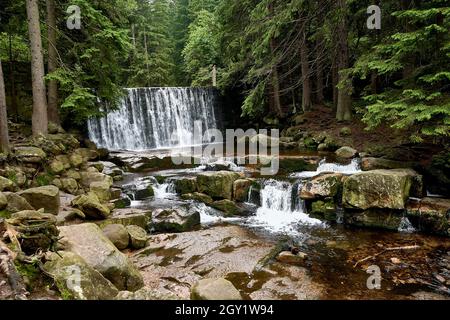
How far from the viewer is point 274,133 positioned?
19.8m

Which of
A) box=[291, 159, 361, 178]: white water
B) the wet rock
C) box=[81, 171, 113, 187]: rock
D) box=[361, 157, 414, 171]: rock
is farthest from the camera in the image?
box=[291, 159, 361, 178]: white water

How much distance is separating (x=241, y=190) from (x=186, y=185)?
181 cm

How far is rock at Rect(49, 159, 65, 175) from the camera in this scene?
30.2ft

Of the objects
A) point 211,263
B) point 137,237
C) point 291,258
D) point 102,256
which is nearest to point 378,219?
point 291,258

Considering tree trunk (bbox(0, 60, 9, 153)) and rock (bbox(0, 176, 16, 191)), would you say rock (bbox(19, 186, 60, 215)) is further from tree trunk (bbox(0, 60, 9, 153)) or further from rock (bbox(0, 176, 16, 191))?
tree trunk (bbox(0, 60, 9, 153))

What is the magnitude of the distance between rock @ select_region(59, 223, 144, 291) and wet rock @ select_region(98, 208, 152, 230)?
2050 mm

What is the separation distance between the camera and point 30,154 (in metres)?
8.51

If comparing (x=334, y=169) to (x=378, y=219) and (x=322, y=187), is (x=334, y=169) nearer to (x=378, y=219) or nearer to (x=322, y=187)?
(x=322, y=187)

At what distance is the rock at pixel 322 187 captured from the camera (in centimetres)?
863

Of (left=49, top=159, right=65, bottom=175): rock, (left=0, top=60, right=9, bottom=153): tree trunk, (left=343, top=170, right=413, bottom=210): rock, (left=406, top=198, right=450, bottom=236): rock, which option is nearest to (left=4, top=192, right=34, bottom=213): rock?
(left=0, top=60, right=9, bottom=153): tree trunk

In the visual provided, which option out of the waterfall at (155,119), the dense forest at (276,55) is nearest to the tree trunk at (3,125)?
the dense forest at (276,55)

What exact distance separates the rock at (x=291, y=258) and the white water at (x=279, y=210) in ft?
6.09

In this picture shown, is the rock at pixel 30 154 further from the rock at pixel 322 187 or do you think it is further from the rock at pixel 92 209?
the rock at pixel 322 187
